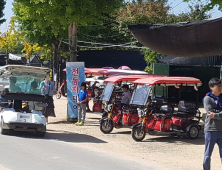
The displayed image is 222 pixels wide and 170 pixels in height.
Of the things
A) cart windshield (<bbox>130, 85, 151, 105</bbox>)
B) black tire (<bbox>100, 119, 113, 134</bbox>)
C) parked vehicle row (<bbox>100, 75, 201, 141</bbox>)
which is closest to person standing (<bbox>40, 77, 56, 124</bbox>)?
parked vehicle row (<bbox>100, 75, 201, 141</bbox>)

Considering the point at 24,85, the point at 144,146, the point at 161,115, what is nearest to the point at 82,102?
the point at 24,85

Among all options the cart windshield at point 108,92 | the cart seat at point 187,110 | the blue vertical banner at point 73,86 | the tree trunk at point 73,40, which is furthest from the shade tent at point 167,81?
the tree trunk at point 73,40

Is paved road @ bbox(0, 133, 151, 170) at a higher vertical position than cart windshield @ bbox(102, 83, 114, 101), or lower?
lower

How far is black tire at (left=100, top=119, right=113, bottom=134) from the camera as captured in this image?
46.8ft

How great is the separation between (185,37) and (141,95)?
2.40m

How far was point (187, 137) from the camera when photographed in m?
13.7

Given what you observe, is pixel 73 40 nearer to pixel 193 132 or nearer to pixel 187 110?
pixel 187 110

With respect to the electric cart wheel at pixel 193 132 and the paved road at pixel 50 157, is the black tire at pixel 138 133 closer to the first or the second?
the electric cart wheel at pixel 193 132

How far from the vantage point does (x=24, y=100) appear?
12.9 meters

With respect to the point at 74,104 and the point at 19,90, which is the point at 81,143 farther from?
the point at 74,104

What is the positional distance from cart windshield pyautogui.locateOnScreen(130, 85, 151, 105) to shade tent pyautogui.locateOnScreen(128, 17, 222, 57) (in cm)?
192

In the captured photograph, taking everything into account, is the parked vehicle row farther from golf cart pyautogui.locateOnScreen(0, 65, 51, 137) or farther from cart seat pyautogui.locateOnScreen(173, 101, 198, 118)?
golf cart pyautogui.locateOnScreen(0, 65, 51, 137)

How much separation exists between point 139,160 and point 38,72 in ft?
18.9

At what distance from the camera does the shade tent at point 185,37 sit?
1278cm
